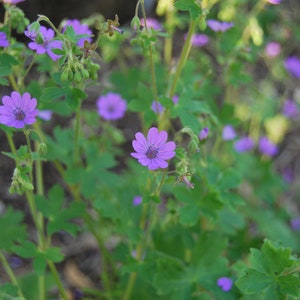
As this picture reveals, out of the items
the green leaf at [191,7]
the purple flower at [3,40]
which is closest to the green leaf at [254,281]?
the green leaf at [191,7]

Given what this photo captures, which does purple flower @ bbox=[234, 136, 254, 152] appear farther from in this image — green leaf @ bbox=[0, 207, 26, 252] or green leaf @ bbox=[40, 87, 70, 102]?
green leaf @ bbox=[40, 87, 70, 102]

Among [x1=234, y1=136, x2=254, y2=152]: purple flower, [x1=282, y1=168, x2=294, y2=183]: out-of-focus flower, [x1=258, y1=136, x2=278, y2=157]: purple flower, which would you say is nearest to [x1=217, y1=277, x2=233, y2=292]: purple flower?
[x1=234, y1=136, x2=254, y2=152]: purple flower

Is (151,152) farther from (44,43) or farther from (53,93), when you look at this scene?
(44,43)

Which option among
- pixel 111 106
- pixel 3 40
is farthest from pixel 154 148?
pixel 111 106

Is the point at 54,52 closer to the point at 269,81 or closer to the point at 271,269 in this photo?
the point at 271,269

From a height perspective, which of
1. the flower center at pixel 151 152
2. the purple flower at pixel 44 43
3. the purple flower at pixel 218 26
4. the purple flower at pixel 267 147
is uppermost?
the purple flower at pixel 267 147

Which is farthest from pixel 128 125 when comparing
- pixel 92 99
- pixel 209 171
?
pixel 209 171

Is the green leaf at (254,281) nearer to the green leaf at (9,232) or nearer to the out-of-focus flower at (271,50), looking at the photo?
the green leaf at (9,232)
